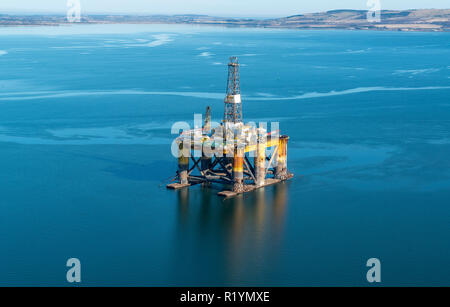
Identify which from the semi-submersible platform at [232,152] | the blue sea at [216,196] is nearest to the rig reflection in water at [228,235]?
the blue sea at [216,196]

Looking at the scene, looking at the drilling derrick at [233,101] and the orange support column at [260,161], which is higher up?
the drilling derrick at [233,101]

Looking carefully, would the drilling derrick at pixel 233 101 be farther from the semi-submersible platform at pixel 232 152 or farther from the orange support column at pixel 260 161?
the orange support column at pixel 260 161

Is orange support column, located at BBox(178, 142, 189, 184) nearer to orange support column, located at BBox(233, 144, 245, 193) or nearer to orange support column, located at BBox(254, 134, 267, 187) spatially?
orange support column, located at BBox(233, 144, 245, 193)

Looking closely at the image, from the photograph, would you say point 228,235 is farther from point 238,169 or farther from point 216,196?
point 238,169

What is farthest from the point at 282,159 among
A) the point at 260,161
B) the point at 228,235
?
the point at 228,235

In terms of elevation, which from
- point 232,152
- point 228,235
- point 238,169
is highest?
point 232,152

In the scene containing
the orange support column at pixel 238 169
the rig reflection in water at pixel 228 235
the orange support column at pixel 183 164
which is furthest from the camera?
the orange support column at pixel 183 164

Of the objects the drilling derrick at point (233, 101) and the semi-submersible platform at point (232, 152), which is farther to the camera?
the drilling derrick at point (233, 101)
